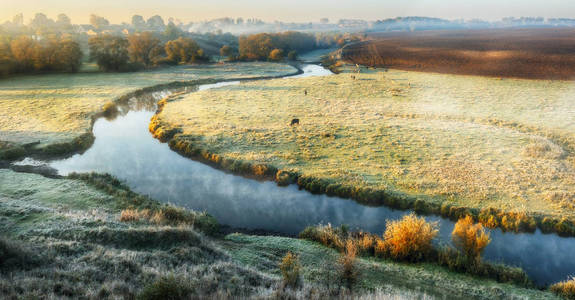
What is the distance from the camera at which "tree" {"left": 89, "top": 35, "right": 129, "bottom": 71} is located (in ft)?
266

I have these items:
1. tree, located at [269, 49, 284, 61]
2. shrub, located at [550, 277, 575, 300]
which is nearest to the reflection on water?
shrub, located at [550, 277, 575, 300]

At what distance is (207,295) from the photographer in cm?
936

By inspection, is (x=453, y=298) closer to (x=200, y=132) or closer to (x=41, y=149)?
(x=200, y=132)

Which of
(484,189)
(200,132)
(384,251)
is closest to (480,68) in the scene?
(484,189)

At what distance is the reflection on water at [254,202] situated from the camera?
16.9 m

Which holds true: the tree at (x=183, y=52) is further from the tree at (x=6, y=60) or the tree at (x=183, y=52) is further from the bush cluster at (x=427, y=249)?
the bush cluster at (x=427, y=249)

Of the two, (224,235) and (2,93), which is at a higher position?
(2,93)

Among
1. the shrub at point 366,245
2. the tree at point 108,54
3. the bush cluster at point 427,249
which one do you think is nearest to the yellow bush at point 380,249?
the bush cluster at point 427,249

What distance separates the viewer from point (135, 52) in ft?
313

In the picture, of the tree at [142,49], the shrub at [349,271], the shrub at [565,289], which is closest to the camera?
the shrub at [349,271]

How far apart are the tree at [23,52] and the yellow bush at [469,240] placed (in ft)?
303

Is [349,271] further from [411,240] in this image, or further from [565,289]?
[565,289]

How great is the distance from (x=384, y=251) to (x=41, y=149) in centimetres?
3204

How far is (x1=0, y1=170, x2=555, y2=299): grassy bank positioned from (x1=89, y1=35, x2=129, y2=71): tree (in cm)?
7378
